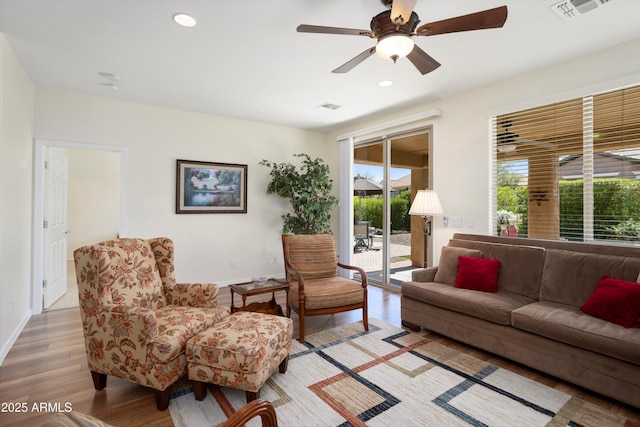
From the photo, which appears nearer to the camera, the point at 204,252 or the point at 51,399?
the point at 51,399

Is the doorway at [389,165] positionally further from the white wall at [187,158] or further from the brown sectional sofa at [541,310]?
the brown sectional sofa at [541,310]

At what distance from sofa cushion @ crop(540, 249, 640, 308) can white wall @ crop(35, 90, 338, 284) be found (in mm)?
3890

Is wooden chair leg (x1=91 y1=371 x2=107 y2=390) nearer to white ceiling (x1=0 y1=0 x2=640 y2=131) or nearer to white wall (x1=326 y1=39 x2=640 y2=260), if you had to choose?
white ceiling (x1=0 y1=0 x2=640 y2=131)

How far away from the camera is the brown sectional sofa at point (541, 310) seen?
6.86 ft

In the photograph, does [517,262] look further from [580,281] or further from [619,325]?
[619,325]

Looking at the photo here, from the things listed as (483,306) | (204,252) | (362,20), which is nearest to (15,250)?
(204,252)

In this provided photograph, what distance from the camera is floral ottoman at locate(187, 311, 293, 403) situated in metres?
2.00

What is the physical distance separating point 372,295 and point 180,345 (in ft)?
10.2

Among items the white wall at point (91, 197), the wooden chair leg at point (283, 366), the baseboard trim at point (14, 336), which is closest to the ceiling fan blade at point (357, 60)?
the wooden chair leg at point (283, 366)

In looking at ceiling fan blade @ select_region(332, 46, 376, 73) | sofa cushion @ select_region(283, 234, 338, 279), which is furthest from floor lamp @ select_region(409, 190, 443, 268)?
ceiling fan blade @ select_region(332, 46, 376, 73)

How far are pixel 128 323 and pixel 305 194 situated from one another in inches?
140

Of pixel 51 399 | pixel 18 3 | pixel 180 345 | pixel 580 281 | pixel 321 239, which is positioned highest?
pixel 18 3

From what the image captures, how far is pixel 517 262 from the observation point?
122 inches

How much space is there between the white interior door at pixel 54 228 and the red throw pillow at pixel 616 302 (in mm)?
5692
